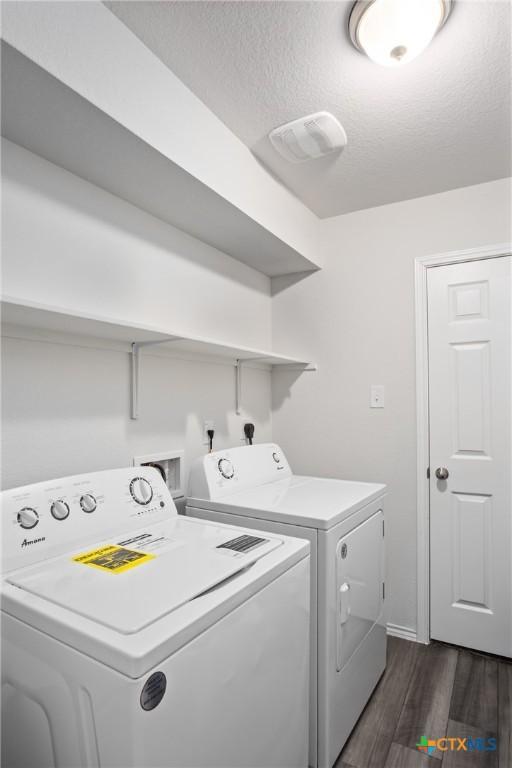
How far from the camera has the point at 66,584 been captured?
1.01m

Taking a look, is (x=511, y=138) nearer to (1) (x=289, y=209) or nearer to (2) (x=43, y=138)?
(1) (x=289, y=209)

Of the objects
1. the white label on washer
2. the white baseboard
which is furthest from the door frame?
the white label on washer

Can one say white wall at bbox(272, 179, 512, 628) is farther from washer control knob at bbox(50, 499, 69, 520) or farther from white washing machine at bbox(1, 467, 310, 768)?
washer control knob at bbox(50, 499, 69, 520)

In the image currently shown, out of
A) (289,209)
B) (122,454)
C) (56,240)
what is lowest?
(122,454)

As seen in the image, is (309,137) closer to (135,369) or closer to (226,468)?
(135,369)

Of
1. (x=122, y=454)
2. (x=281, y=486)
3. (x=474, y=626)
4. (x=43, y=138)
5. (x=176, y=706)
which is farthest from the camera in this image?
(x=474, y=626)

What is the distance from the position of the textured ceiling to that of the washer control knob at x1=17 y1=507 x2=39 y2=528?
144 cm

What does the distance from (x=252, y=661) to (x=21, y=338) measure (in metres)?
1.14

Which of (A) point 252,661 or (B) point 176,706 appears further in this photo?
(A) point 252,661

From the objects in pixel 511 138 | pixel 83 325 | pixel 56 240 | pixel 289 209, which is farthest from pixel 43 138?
pixel 511 138

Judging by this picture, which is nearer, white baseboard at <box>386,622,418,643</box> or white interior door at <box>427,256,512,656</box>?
white interior door at <box>427,256,512,656</box>

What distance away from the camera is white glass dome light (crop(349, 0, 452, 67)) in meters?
1.24

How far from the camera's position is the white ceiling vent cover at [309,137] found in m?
1.73

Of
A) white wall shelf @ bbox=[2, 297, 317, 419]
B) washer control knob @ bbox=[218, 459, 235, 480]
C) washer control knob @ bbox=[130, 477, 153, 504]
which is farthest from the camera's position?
washer control knob @ bbox=[218, 459, 235, 480]
